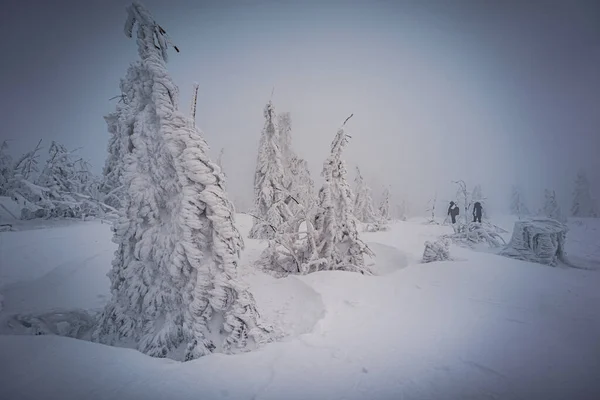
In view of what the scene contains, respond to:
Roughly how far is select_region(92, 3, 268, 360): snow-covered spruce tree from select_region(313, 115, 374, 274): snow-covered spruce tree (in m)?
7.05

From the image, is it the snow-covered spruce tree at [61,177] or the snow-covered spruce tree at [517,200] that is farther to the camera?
the snow-covered spruce tree at [517,200]

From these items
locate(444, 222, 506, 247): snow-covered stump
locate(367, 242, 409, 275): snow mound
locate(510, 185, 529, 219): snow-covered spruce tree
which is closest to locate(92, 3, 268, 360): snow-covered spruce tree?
locate(367, 242, 409, 275): snow mound

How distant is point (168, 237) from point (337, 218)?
8665 millimetres

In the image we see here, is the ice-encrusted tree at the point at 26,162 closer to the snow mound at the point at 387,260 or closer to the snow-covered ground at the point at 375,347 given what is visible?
the snow-covered ground at the point at 375,347

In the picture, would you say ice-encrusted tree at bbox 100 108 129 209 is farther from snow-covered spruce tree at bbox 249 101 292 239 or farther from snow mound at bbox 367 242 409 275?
snow mound at bbox 367 242 409 275

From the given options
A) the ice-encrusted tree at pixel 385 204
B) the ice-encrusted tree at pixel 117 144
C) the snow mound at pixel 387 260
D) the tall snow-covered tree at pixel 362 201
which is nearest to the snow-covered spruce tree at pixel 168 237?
the ice-encrusted tree at pixel 117 144

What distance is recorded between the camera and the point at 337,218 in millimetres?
11781

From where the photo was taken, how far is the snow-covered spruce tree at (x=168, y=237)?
14.8 feet

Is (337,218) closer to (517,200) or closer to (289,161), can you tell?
(289,161)

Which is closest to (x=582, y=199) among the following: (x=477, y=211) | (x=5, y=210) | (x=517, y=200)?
(x=517, y=200)

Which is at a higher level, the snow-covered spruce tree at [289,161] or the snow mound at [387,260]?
the snow-covered spruce tree at [289,161]

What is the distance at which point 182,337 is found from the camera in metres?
4.59

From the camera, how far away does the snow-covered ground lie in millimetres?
3002

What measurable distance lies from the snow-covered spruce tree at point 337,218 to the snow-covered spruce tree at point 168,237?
277 inches
